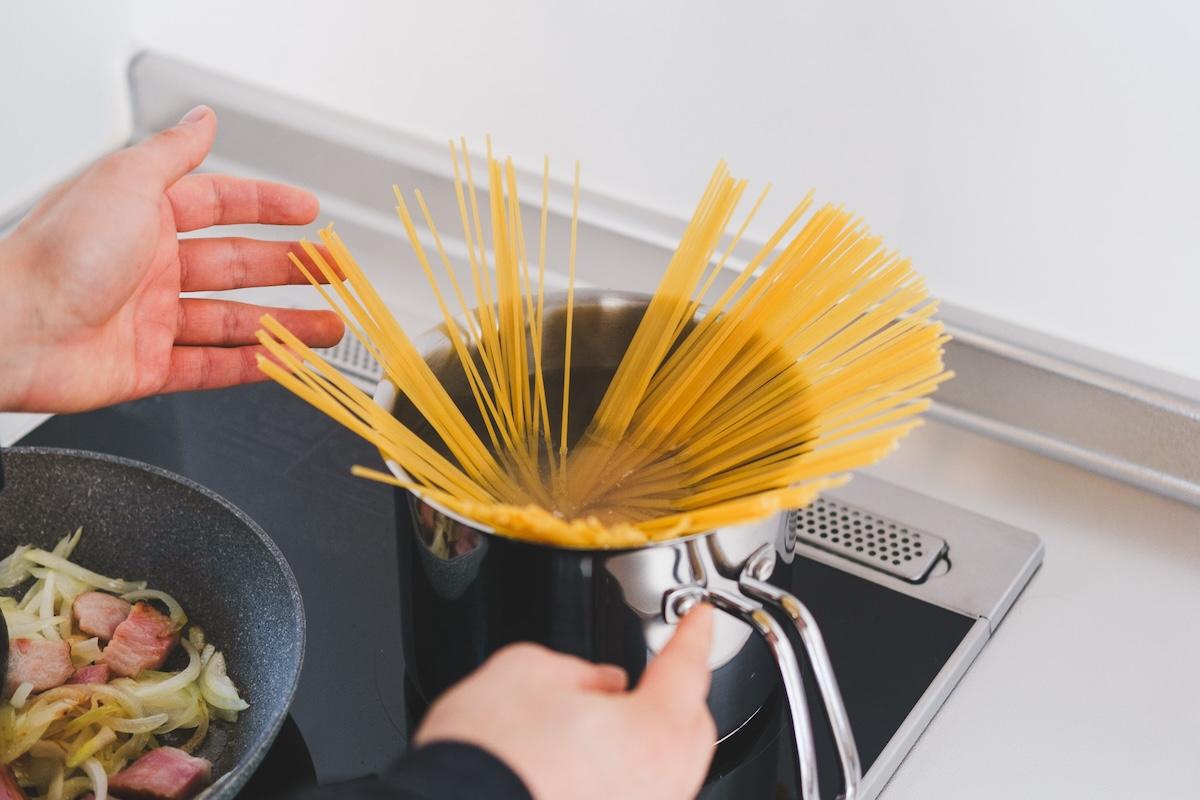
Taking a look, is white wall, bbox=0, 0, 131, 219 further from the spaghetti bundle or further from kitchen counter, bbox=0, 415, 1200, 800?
the spaghetti bundle

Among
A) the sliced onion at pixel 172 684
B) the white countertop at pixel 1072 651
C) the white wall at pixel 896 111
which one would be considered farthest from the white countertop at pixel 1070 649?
the sliced onion at pixel 172 684

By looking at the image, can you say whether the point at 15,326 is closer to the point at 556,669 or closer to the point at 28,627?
the point at 28,627

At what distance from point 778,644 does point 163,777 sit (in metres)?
0.34

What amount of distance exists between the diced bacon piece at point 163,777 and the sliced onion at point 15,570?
0.57ft

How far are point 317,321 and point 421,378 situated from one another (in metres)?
0.17

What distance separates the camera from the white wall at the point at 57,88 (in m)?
1.16

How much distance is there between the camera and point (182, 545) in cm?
86

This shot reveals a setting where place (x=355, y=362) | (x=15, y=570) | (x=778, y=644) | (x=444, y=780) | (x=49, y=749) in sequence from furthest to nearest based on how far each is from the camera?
(x=355, y=362) → (x=15, y=570) → (x=49, y=749) → (x=778, y=644) → (x=444, y=780)

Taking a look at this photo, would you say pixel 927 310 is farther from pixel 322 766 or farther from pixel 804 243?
pixel 322 766

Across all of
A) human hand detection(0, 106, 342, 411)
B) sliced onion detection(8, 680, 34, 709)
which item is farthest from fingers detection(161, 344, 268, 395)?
sliced onion detection(8, 680, 34, 709)

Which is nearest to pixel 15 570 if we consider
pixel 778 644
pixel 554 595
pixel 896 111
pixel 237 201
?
pixel 237 201

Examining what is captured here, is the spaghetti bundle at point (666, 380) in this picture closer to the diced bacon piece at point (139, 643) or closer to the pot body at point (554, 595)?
→ the pot body at point (554, 595)

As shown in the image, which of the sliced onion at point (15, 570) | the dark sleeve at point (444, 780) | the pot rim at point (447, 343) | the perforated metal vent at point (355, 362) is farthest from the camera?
the perforated metal vent at point (355, 362)

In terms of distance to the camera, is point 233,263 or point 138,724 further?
point 233,263
